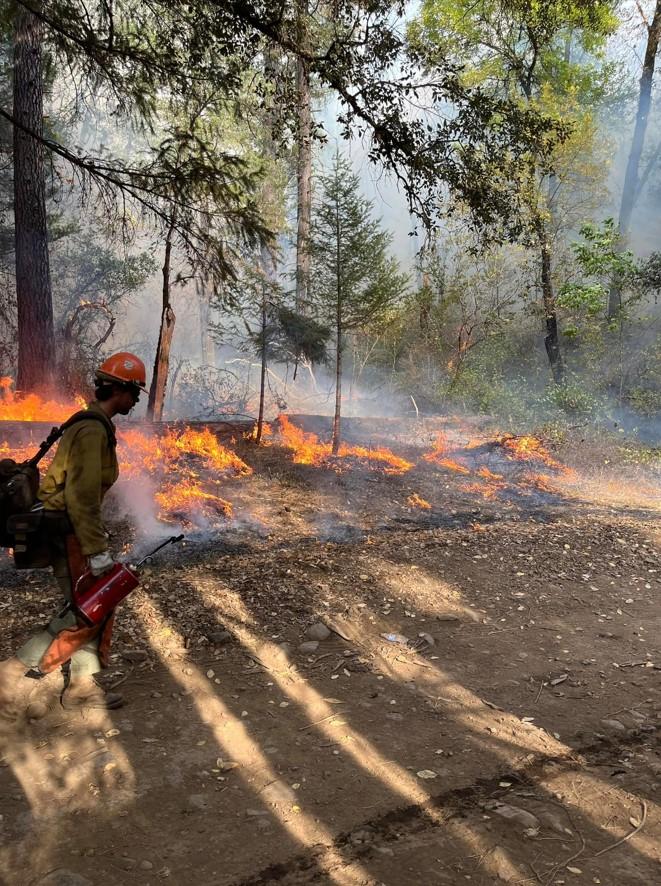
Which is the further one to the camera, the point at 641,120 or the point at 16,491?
the point at 641,120

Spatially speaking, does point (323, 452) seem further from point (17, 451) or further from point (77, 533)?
point (77, 533)

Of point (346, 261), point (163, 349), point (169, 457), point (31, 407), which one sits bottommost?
point (169, 457)

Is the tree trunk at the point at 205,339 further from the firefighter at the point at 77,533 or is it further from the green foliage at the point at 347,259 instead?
the firefighter at the point at 77,533

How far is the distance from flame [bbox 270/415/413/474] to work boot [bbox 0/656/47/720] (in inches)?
343

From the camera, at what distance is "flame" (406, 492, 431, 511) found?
34.7 ft

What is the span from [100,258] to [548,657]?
23.5 m

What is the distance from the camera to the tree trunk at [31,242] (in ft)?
38.4

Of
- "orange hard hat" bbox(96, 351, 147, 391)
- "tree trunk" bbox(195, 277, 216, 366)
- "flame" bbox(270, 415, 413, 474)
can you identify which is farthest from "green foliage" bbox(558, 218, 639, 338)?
"tree trunk" bbox(195, 277, 216, 366)

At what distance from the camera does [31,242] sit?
1273 centimetres

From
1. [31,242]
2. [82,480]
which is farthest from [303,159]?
[82,480]

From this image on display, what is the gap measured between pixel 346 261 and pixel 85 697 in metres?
11.8

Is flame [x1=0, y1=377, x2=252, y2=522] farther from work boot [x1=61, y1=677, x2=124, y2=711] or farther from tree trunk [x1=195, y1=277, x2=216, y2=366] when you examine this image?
tree trunk [x1=195, y1=277, x2=216, y2=366]

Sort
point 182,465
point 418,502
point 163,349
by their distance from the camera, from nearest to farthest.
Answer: point 182,465, point 418,502, point 163,349

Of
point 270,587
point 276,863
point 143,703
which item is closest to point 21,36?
point 270,587
